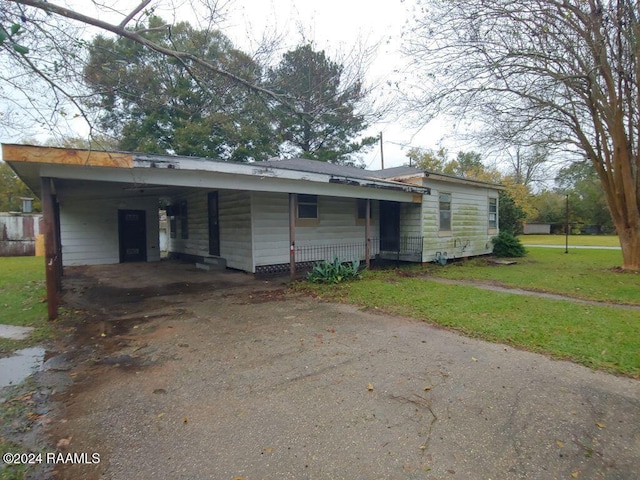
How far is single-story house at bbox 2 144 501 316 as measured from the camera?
7738 mm

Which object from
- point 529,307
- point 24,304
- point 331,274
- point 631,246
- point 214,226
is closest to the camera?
point 529,307

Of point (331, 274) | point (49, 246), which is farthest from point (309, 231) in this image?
point (49, 246)

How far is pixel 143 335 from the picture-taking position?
4934 millimetres

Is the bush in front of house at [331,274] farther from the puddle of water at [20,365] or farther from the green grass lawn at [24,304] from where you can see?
the puddle of water at [20,365]

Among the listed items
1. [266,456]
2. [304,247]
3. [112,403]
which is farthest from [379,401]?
[304,247]

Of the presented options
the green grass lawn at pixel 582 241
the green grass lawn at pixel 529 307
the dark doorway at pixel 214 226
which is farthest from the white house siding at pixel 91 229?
the green grass lawn at pixel 582 241

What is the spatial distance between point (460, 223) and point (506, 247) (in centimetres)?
363

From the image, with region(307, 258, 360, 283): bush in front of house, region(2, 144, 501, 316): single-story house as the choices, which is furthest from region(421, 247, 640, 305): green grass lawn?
region(307, 258, 360, 283): bush in front of house

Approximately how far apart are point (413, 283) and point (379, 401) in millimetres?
6109

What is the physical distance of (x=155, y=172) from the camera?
5.93m

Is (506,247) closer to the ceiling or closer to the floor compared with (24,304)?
closer to the ceiling

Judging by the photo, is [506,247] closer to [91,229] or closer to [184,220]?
[184,220]

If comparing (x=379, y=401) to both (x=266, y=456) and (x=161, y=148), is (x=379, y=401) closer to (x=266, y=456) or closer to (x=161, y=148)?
(x=266, y=456)

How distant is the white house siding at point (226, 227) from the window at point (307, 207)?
1725 mm
